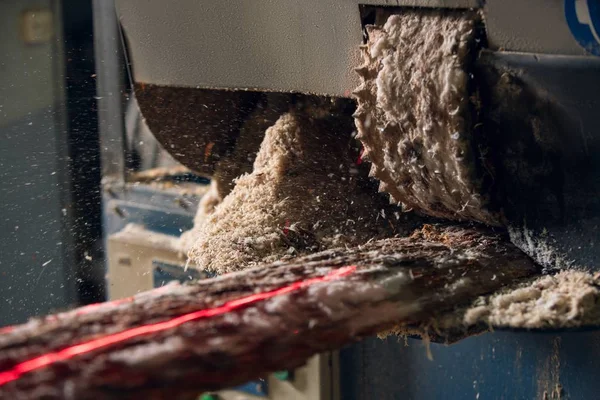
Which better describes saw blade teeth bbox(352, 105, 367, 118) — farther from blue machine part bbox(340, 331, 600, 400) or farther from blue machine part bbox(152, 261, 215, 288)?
blue machine part bbox(152, 261, 215, 288)

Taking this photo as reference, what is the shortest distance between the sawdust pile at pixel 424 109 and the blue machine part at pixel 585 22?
16 cm

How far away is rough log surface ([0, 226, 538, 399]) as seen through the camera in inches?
35.4

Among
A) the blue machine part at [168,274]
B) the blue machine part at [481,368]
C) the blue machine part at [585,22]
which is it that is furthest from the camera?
the blue machine part at [168,274]

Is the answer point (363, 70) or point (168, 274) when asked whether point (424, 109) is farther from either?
point (168, 274)

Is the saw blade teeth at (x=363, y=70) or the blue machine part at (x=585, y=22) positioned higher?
the blue machine part at (x=585, y=22)

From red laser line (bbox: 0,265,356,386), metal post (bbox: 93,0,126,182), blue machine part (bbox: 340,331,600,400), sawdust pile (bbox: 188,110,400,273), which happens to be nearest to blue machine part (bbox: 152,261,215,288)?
metal post (bbox: 93,0,126,182)

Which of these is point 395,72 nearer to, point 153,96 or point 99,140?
point 153,96

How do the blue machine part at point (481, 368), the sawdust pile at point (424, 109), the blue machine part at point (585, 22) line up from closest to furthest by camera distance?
the blue machine part at point (585, 22) → the sawdust pile at point (424, 109) → the blue machine part at point (481, 368)

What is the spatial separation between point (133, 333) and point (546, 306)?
2.06 feet

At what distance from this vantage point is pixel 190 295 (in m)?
1.13

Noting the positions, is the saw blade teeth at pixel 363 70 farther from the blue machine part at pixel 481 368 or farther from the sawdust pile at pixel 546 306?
the blue machine part at pixel 481 368

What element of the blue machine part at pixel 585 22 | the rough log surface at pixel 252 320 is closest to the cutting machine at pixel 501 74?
the blue machine part at pixel 585 22

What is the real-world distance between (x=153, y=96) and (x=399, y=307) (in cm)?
116

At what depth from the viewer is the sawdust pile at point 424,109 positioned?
1.29 metres
